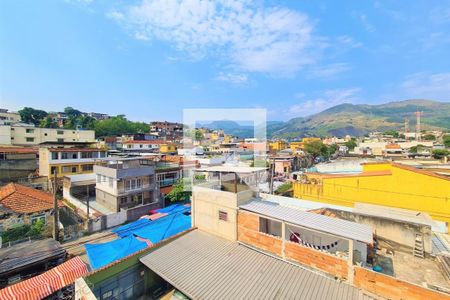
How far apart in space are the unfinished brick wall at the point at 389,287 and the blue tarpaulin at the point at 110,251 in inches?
349

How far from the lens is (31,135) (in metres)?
34.4

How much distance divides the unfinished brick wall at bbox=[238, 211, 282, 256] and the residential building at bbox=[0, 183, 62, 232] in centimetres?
1369

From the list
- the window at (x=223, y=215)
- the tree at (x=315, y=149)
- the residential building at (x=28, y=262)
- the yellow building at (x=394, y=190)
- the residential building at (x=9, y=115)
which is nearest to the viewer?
the residential building at (x=28, y=262)

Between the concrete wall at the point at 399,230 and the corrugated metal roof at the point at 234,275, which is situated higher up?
the concrete wall at the point at 399,230

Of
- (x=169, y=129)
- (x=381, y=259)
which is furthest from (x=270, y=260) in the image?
(x=169, y=129)

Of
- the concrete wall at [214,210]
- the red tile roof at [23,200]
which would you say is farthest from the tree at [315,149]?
the red tile roof at [23,200]

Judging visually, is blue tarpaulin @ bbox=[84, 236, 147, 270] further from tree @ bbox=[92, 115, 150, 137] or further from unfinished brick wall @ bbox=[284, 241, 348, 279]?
tree @ bbox=[92, 115, 150, 137]

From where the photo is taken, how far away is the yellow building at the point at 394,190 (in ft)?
37.2

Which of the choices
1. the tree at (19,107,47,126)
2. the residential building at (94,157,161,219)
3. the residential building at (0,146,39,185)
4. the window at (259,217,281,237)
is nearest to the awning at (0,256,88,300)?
the window at (259,217,281,237)

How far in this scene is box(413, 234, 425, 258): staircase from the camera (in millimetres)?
7191

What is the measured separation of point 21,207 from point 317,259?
17082 mm

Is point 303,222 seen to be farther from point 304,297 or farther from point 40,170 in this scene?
point 40,170

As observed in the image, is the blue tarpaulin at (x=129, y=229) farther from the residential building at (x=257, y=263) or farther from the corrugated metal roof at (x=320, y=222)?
the corrugated metal roof at (x=320, y=222)

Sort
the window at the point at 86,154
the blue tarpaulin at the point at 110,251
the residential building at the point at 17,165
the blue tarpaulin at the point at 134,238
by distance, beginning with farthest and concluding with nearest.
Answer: the window at the point at 86,154
the residential building at the point at 17,165
the blue tarpaulin at the point at 134,238
the blue tarpaulin at the point at 110,251
